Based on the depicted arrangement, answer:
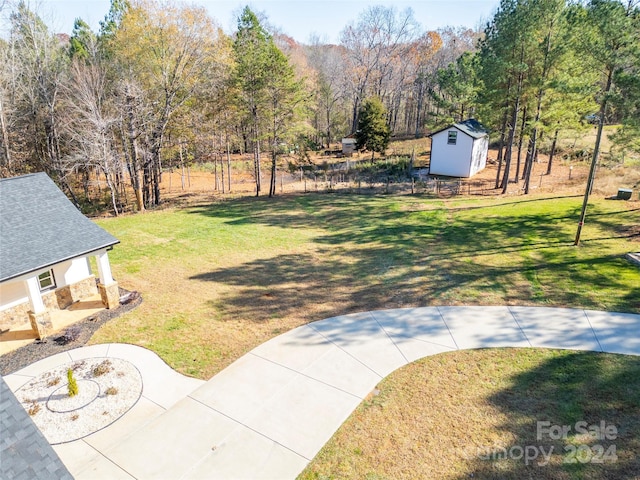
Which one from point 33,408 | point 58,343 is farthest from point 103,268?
point 33,408

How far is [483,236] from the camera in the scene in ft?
56.5

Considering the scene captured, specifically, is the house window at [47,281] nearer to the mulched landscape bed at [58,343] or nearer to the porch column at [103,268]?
the porch column at [103,268]

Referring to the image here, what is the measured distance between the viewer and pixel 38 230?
11258 millimetres

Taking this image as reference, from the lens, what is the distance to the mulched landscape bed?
31.7ft

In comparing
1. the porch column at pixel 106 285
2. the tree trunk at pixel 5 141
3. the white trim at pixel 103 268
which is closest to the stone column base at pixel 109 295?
the porch column at pixel 106 285

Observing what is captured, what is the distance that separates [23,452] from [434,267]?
493 inches

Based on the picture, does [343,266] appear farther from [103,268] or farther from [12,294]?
[12,294]

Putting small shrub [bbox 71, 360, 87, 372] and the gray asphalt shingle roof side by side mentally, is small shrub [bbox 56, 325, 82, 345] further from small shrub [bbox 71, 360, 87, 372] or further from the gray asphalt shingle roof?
the gray asphalt shingle roof

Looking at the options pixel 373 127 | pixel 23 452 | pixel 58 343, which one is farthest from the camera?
pixel 373 127

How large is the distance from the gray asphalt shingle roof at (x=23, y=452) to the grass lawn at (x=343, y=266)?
471 centimetres

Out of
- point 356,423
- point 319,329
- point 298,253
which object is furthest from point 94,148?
point 356,423

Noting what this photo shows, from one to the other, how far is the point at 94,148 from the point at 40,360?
16425 millimetres

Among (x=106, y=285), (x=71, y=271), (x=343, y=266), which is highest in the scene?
(x=71, y=271)

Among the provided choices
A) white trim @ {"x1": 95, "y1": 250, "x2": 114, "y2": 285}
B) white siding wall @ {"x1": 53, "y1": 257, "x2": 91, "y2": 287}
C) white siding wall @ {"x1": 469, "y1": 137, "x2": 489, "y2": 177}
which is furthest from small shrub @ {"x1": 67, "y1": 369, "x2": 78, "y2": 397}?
white siding wall @ {"x1": 469, "y1": 137, "x2": 489, "y2": 177}
